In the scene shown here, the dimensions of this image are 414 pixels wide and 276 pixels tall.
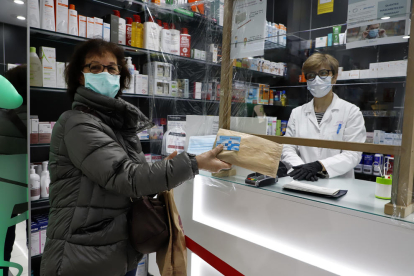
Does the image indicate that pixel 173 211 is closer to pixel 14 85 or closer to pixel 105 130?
pixel 105 130

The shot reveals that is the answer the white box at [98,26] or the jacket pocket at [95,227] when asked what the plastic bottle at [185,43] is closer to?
the white box at [98,26]

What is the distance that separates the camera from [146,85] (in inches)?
132

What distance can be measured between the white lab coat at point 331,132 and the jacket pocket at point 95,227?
109cm

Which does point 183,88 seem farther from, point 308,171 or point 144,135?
point 308,171

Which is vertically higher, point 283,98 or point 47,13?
point 47,13

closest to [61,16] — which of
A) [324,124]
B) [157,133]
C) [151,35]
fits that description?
[151,35]

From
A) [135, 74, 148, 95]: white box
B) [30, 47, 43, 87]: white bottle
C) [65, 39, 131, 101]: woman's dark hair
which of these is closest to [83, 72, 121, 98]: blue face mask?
[65, 39, 131, 101]: woman's dark hair

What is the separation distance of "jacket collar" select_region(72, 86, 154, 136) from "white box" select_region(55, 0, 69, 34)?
1.47 m

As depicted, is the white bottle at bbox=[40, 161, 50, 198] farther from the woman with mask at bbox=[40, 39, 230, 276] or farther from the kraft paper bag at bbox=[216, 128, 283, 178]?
the kraft paper bag at bbox=[216, 128, 283, 178]

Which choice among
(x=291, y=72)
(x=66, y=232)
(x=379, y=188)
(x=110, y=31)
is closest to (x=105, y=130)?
(x=66, y=232)

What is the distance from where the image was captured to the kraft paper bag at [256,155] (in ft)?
4.79

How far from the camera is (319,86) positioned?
1486 millimetres

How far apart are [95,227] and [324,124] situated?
1274 mm

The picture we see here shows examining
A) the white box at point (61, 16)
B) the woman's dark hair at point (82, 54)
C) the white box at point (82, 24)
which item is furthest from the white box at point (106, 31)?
the woman's dark hair at point (82, 54)
